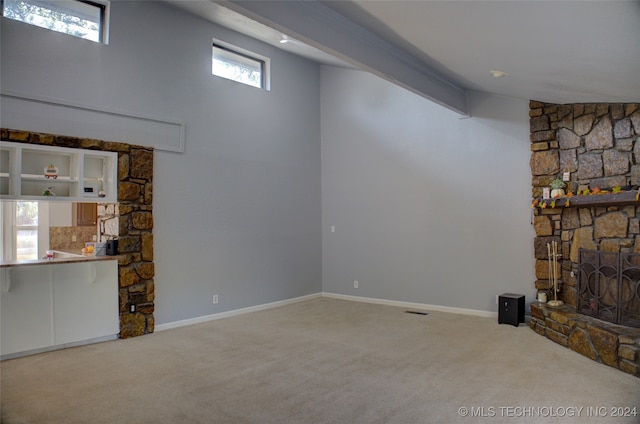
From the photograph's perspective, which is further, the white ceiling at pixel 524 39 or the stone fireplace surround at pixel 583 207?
the stone fireplace surround at pixel 583 207

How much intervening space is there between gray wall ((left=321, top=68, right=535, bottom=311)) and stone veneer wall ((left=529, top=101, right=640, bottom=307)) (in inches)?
6.8

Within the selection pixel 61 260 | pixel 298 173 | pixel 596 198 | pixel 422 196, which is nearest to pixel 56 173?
pixel 61 260

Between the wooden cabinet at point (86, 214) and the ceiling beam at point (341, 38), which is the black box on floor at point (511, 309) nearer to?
the ceiling beam at point (341, 38)

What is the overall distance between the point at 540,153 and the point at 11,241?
7133 mm

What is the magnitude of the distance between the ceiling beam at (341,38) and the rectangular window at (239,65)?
9.20 feet

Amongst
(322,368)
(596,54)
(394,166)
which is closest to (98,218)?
(322,368)

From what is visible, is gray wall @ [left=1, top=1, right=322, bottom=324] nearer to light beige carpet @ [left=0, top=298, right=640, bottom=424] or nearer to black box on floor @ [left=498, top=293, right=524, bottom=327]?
light beige carpet @ [left=0, top=298, right=640, bottom=424]

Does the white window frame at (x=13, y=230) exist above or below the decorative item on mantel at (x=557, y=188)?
below

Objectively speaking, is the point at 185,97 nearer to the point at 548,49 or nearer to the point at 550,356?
the point at 548,49

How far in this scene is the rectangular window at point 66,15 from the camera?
4.34 metres

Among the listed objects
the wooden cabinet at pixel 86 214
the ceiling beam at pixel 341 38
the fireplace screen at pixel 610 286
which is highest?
the ceiling beam at pixel 341 38

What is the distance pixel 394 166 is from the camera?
6.72 metres

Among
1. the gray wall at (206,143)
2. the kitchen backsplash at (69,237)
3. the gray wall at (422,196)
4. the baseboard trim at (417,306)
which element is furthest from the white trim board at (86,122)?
the baseboard trim at (417,306)

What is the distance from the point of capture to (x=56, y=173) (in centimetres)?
455
